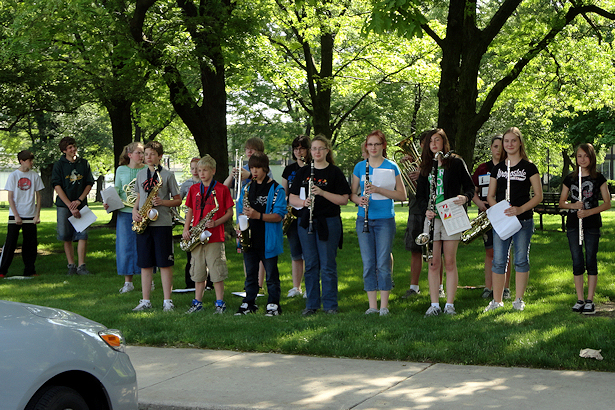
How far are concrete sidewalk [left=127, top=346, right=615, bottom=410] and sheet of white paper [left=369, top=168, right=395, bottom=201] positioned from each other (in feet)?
8.29

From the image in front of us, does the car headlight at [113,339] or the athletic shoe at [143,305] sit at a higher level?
the car headlight at [113,339]

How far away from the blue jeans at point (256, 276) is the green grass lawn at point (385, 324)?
23cm

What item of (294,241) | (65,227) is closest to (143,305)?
(294,241)

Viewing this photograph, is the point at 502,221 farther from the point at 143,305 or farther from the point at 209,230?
the point at 143,305

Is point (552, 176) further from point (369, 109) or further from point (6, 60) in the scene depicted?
point (6, 60)

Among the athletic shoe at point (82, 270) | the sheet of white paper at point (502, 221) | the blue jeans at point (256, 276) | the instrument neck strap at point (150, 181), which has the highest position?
the instrument neck strap at point (150, 181)

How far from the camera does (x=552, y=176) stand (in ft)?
223

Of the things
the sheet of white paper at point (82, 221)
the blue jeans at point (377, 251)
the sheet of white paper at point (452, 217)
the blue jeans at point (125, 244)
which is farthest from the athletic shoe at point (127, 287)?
the sheet of white paper at point (452, 217)

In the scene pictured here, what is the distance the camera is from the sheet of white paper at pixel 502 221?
7.74 metres

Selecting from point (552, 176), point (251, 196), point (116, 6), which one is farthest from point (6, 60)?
point (552, 176)

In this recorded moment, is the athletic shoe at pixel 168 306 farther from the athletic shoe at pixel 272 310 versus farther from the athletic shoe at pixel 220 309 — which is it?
the athletic shoe at pixel 272 310

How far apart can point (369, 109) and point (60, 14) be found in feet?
74.4

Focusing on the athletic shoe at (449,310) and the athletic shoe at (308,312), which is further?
the athletic shoe at (308,312)

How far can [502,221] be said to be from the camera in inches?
308
